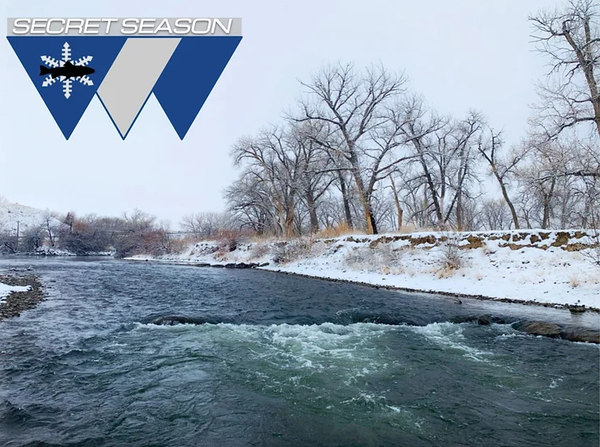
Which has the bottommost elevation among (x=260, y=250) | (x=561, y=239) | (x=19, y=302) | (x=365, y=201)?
(x=19, y=302)

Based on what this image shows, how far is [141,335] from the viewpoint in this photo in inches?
302

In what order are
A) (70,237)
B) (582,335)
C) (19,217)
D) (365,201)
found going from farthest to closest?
(19,217), (70,237), (365,201), (582,335)

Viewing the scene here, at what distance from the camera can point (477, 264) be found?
14031 millimetres

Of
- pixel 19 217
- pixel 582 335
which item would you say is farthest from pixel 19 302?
pixel 19 217

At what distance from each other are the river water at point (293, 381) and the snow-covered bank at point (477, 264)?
1.99 metres

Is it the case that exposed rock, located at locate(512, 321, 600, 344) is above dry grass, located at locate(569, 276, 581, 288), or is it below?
below

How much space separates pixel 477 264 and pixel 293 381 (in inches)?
450

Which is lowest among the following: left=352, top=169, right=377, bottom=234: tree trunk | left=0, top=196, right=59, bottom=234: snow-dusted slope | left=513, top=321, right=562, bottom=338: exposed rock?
left=513, top=321, right=562, bottom=338: exposed rock

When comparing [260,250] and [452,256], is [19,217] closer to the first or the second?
[260,250]

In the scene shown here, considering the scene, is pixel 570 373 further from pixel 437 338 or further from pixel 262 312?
pixel 262 312

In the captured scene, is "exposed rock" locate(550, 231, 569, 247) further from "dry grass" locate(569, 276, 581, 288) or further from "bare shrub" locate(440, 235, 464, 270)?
"bare shrub" locate(440, 235, 464, 270)

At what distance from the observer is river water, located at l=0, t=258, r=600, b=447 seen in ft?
12.8

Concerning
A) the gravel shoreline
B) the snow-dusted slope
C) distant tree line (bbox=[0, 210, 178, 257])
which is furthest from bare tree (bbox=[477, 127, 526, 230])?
the snow-dusted slope

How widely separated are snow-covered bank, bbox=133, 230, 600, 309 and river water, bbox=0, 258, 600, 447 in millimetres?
1987
